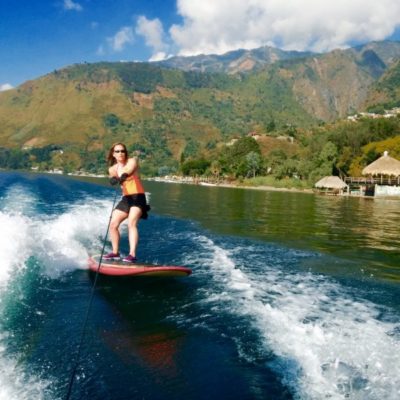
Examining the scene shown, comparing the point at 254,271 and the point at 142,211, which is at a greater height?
the point at 142,211

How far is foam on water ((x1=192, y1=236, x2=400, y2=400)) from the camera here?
5.02 metres

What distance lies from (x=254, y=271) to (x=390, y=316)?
3.77 metres

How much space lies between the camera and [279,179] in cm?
11119

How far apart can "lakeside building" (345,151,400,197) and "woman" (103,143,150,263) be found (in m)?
65.6

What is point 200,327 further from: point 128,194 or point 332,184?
point 332,184

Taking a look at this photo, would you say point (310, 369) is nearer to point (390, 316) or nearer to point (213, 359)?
point (213, 359)

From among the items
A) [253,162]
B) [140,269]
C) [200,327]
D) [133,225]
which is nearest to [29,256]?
[133,225]

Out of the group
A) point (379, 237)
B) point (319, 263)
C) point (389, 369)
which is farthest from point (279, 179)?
point (389, 369)

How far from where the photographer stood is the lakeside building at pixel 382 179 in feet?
221

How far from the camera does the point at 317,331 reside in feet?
21.3

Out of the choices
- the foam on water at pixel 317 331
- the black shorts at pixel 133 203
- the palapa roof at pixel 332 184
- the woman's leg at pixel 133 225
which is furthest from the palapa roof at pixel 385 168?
the woman's leg at pixel 133 225

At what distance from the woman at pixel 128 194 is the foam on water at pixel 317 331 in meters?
2.20

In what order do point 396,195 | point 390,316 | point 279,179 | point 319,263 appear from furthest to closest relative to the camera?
point 279,179
point 396,195
point 319,263
point 390,316

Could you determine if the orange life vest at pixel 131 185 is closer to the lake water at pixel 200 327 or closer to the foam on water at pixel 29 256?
the lake water at pixel 200 327
